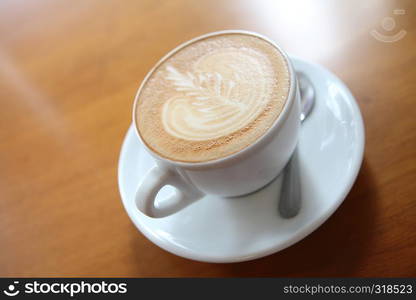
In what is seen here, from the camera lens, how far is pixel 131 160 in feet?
2.17

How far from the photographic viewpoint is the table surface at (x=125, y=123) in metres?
0.52

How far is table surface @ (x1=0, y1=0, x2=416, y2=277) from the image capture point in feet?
1.72

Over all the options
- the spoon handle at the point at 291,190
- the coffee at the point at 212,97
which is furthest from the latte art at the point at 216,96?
the spoon handle at the point at 291,190

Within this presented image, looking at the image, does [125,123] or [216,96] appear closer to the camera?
[216,96]

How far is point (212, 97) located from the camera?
0.55 metres

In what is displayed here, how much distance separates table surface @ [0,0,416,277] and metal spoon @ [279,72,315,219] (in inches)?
1.9

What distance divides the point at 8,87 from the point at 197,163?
0.62 metres

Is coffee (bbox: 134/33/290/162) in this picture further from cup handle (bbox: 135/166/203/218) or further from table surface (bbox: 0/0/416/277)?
table surface (bbox: 0/0/416/277)

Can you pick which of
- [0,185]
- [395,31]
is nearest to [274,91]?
[395,31]

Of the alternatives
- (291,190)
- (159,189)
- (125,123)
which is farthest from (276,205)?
(125,123)

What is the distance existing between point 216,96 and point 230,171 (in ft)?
0.37

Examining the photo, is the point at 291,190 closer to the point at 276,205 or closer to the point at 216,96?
the point at 276,205

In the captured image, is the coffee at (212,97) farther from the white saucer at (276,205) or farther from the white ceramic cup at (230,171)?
the white saucer at (276,205)

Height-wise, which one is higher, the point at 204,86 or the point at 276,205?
the point at 204,86
